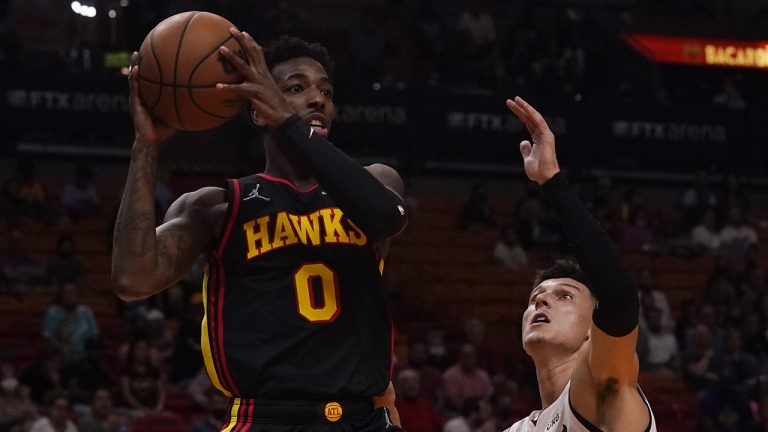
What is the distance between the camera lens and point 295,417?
3666mm

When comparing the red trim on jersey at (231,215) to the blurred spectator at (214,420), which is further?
the blurred spectator at (214,420)

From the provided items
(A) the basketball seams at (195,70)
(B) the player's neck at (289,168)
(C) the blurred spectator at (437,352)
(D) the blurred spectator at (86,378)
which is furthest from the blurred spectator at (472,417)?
(A) the basketball seams at (195,70)

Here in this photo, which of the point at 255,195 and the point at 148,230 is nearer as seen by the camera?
the point at 148,230

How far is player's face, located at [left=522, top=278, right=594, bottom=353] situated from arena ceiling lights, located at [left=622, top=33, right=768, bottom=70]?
13389mm

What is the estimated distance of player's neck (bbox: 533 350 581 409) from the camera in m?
4.42

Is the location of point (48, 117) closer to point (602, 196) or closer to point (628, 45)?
point (602, 196)

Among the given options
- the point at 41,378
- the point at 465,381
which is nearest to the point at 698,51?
the point at 465,381

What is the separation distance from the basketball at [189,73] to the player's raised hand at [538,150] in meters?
0.81

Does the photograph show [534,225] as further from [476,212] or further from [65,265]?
[65,265]

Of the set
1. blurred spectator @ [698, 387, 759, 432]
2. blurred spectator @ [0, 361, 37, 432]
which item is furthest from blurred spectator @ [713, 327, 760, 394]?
blurred spectator @ [0, 361, 37, 432]

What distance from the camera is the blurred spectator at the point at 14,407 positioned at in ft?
30.5

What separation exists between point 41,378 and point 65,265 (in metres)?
2.24

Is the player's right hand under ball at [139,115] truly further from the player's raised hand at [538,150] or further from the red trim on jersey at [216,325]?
the player's raised hand at [538,150]

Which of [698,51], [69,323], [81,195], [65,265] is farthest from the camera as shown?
[698,51]
